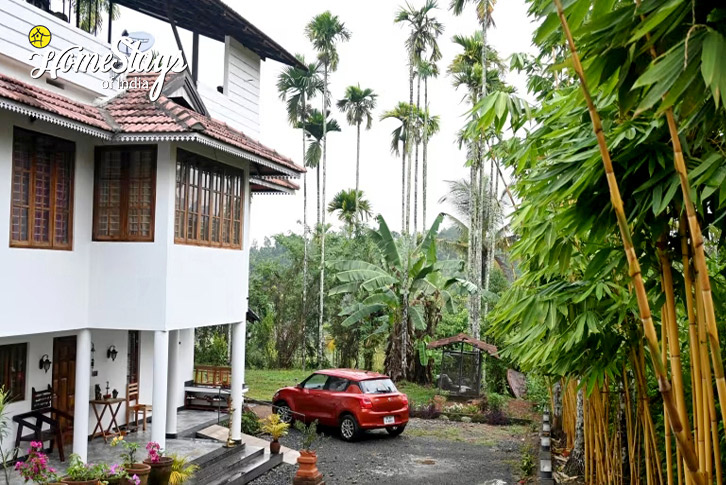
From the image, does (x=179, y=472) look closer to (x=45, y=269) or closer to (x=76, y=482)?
(x=76, y=482)

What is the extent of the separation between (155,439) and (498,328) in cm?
580

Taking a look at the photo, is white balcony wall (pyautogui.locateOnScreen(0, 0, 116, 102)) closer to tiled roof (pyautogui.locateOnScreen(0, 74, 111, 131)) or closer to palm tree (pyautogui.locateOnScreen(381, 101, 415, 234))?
tiled roof (pyautogui.locateOnScreen(0, 74, 111, 131))

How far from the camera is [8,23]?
8.66 m

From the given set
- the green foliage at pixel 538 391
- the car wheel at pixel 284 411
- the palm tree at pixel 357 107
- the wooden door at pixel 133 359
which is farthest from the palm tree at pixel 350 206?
the wooden door at pixel 133 359

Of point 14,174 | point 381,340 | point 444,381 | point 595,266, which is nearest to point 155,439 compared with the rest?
point 14,174

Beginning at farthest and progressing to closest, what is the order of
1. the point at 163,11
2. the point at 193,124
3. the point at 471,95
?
the point at 471,95, the point at 163,11, the point at 193,124

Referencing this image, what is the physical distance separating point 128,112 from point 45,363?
4.26 m

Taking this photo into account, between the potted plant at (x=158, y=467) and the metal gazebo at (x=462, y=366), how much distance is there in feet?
42.7

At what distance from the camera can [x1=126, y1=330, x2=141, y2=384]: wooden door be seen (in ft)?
45.3

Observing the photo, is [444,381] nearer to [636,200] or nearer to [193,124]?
[193,124]

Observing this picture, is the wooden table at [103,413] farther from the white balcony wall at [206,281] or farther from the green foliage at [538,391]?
the green foliage at [538,391]

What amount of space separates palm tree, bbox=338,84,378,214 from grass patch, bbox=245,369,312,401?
9.87 metres

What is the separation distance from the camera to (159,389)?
10195 millimetres

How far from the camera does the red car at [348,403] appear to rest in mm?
15445
